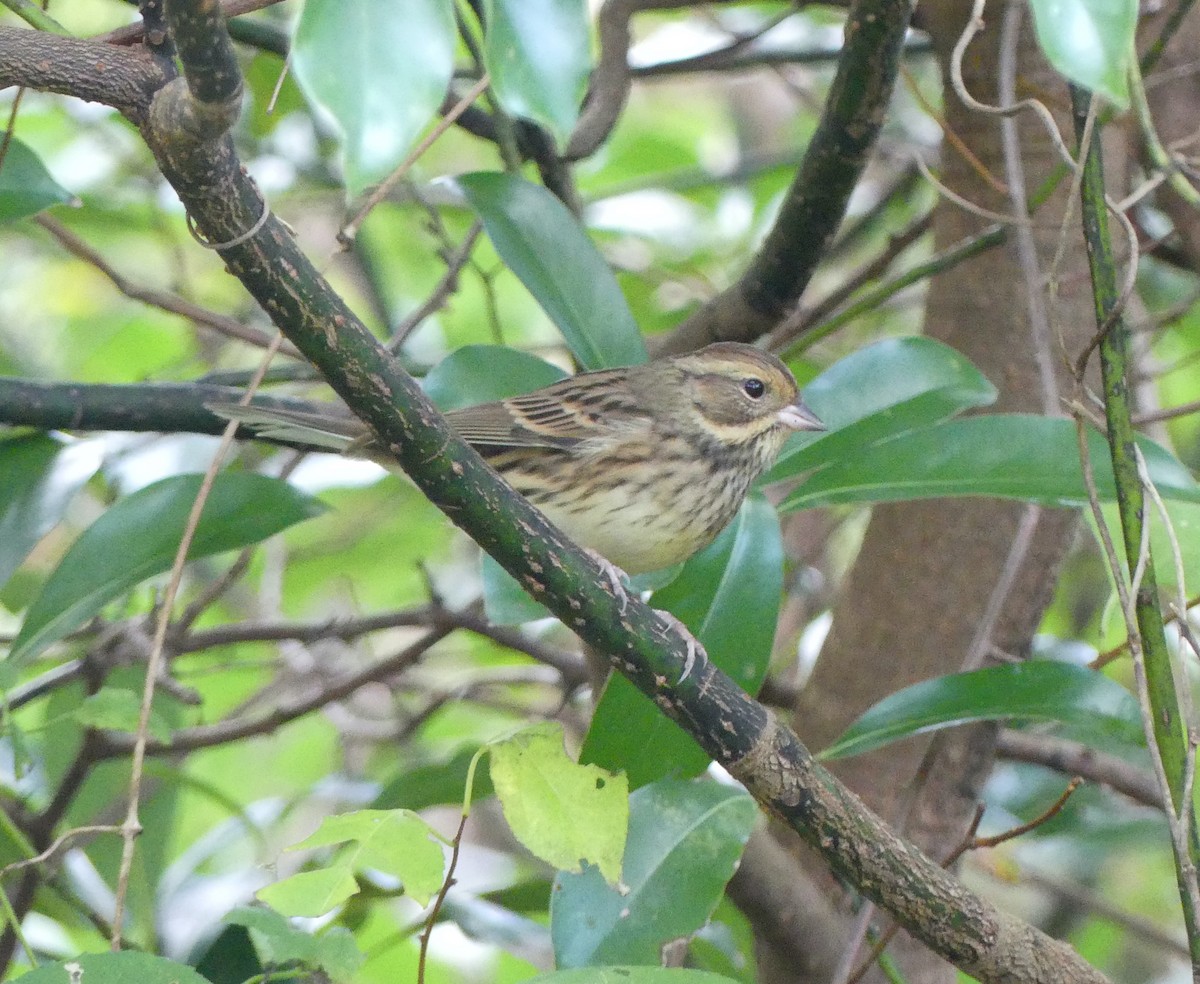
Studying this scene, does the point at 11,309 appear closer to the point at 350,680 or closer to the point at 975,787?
the point at 350,680

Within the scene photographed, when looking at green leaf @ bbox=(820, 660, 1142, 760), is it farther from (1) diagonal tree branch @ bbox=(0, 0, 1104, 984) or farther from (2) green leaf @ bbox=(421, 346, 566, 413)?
(2) green leaf @ bbox=(421, 346, 566, 413)

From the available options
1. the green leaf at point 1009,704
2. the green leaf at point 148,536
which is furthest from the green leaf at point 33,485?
the green leaf at point 1009,704

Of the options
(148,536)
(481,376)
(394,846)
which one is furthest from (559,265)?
(394,846)

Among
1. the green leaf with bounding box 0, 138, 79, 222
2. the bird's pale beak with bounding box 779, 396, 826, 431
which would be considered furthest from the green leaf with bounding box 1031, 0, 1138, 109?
the green leaf with bounding box 0, 138, 79, 222

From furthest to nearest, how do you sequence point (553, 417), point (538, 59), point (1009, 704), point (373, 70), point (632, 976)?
point (553, 417) < point (1009, 704) < point (632, 976) < point (538, 59) < point (373, 70)

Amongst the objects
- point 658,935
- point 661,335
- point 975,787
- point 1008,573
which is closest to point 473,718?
point 661,335

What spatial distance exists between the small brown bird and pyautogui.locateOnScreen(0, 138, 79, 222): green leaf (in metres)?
0.63

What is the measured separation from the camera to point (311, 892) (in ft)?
5.02

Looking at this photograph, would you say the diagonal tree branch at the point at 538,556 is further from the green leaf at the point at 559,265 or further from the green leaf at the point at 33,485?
the green leaf at the point at 33,485

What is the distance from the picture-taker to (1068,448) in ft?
7.57

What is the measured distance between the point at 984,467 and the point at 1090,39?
45.3 inches

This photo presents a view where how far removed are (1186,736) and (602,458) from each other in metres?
1.46

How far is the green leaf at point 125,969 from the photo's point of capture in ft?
4.74

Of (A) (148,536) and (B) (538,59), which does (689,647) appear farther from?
(A) (148,536)
